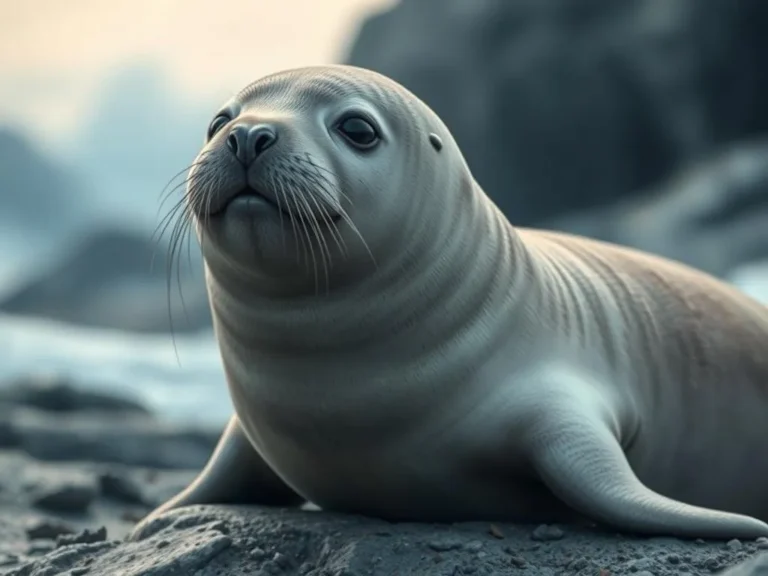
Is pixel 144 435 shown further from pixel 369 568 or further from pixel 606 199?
pixel 606 199

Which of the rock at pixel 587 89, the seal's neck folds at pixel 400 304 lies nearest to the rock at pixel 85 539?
the seal's neck folds at pixel 400 304

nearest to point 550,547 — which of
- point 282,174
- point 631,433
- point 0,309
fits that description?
point 631,433

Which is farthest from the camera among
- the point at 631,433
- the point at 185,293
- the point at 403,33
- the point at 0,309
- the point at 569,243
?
the point at 0,309

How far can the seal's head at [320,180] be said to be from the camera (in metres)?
3.17

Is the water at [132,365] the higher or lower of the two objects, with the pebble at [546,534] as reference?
lower

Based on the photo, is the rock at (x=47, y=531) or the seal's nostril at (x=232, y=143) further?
the rock at (x=47, y=531)

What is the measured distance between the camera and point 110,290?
3045 cm

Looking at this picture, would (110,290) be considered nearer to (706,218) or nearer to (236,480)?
(706,218)

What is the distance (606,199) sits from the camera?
806 inches

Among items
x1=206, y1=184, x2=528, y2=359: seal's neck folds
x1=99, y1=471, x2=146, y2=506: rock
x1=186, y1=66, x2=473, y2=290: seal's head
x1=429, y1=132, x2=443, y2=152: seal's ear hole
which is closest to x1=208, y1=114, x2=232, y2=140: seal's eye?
x1=186, y1=66, x2=473, y2=290: seal's head

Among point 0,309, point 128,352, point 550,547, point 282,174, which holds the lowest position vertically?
point 0,309

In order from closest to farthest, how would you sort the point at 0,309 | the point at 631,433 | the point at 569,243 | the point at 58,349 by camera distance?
the point at 631,433, the point at 569,243, the point at 58,349, the point at 0,309

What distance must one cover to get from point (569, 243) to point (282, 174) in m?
1.58

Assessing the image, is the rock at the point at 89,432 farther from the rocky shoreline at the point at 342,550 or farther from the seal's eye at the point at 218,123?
the seal's eye at the point at 218,123
